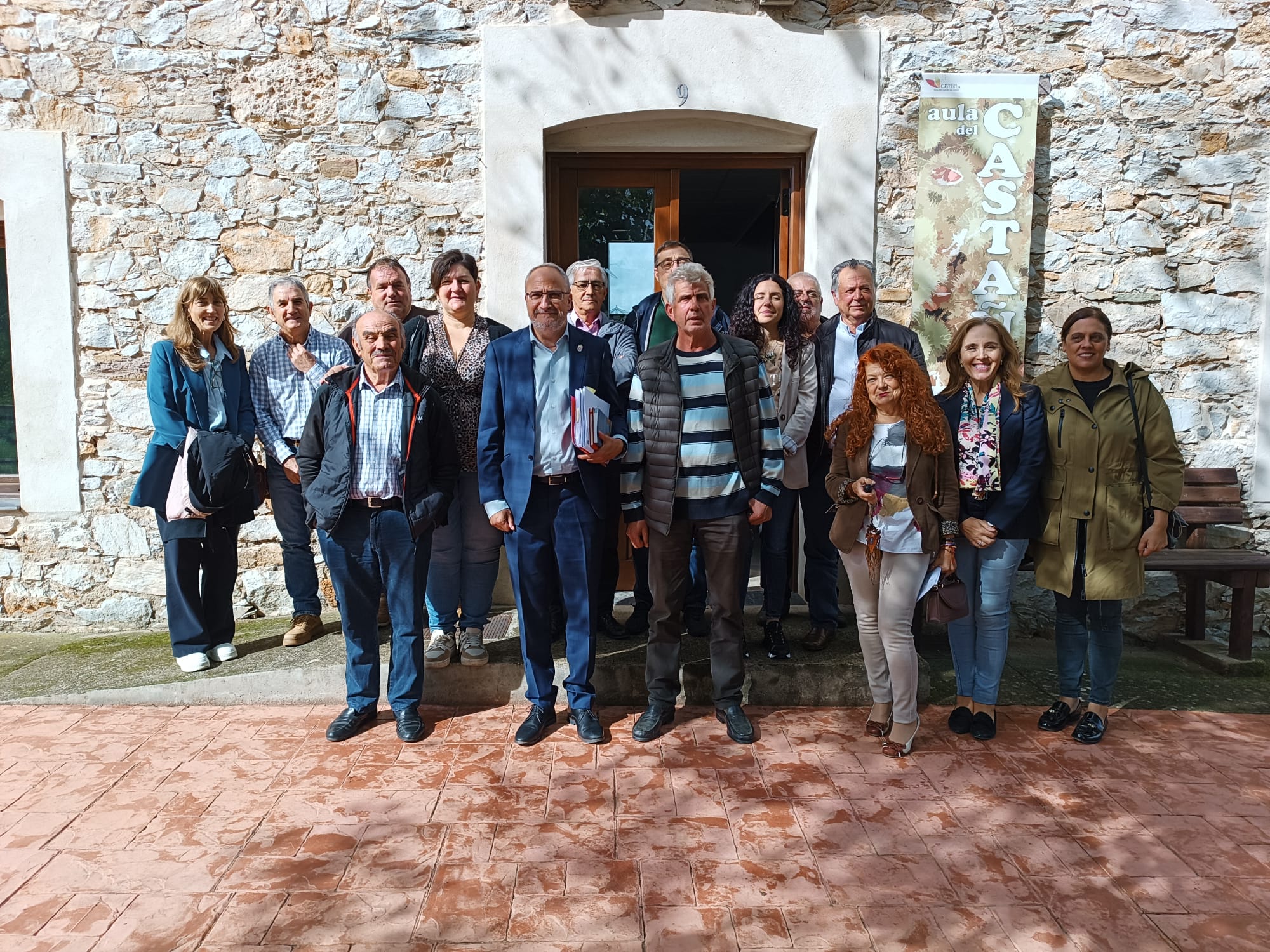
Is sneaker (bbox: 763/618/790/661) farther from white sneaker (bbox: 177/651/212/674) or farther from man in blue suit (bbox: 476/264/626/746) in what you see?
white sneaker (bbox: 177/651/212/674)

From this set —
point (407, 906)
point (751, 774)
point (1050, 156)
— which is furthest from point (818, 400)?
point (407, 906)

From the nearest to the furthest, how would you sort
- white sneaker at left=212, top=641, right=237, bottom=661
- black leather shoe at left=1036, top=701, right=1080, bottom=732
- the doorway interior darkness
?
black leather shoe at left=1036, top=701, right=1080, bottom=732
white sneaker at left=212, top=641, right=237, bottom=661
the doorway interior darkness

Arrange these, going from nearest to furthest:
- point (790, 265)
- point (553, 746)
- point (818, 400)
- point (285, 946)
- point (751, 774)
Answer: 1. point (285, 946)
2. point (751, 774)
3. point (553, 746)
4. point (818, 400)
5. point (790, 265)

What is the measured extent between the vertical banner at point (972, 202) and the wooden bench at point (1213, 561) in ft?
4.37

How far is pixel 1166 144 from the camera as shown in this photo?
4891 mm

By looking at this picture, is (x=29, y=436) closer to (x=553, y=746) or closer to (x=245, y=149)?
(x=245, y=149)

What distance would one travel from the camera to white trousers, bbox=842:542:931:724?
3.46 metres

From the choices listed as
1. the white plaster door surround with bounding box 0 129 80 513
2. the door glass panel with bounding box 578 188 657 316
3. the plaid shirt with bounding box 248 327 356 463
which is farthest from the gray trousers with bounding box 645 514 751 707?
the white plaster door surround with bounding box 0 129 80 513

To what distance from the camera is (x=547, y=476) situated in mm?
3572

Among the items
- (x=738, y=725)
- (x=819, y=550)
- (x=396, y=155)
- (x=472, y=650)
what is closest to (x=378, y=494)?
(x=472, y=650)

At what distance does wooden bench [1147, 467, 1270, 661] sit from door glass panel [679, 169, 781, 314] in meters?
2.74

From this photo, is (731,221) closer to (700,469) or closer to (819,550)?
(819,550)

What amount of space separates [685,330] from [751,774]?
1750mm

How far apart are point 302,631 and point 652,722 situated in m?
1.97
